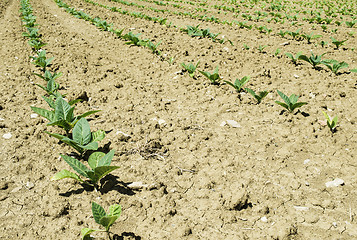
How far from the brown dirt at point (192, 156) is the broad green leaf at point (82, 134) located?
0.85ft

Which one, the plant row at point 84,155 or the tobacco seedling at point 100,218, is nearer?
the tobacco seedling at point 100,218

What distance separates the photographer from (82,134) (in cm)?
225

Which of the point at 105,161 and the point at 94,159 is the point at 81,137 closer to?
the point at 94,159

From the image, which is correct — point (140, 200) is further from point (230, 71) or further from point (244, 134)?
point (230, 71)

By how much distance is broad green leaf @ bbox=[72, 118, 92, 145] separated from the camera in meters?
2.22

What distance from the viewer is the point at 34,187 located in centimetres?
193

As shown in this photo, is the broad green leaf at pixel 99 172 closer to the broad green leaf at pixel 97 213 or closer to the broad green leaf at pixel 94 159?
the broad green leaf at pixel 94 159

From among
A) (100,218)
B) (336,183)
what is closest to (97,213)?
(100,218)

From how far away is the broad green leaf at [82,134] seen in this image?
2221mm

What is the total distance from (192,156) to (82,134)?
1.06 meters

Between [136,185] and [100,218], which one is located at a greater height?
[100,218]

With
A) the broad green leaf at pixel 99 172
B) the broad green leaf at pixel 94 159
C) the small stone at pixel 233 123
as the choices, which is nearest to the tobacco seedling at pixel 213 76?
the small stone at pixel 233 123

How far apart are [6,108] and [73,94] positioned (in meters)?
0.82

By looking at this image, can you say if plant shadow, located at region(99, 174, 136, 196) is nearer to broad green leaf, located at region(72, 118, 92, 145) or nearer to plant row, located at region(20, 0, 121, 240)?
plant row, located at region(20, 0, 121, 240)
